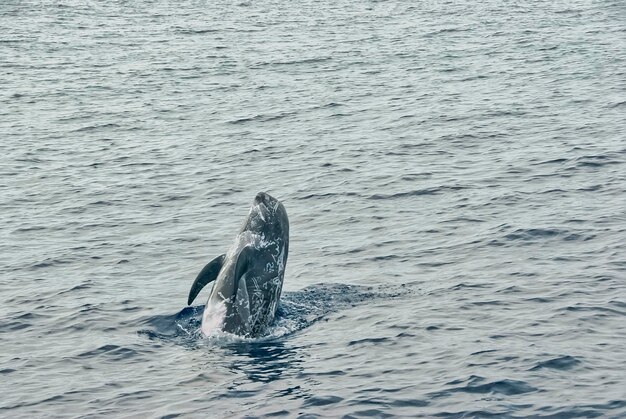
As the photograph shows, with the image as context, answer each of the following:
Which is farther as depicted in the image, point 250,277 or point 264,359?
point 250,277

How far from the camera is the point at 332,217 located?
32750mm

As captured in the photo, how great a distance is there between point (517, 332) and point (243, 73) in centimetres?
3491

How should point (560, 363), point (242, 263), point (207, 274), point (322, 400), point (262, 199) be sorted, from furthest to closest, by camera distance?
point (262, 199), point (207, 274), point (242, 263), point (560, 363), point (322, 400)

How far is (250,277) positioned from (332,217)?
29.8 ft

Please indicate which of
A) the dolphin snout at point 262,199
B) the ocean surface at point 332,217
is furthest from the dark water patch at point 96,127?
the dolphin snout at point 262,199

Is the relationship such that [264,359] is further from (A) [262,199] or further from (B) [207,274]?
(A) [262,199]

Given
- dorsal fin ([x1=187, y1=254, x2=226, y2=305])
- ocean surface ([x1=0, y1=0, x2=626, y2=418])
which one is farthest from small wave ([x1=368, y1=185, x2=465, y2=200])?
dorsal fin ([x1=187, y1=254, x2=226, y2=305])

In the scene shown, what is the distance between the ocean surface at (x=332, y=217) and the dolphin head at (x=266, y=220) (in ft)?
6.12

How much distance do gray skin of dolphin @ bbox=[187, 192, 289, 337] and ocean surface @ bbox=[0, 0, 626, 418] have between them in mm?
422

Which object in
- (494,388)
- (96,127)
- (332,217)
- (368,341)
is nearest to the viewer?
(494,388)

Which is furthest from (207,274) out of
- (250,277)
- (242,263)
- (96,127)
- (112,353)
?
(96,127)

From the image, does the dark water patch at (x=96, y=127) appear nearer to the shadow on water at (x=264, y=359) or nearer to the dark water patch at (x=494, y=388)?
the shadow on water at (x=264, y=359)

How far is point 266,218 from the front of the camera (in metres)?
24.7

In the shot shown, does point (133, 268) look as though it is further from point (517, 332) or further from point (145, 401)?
point (517, 332)
